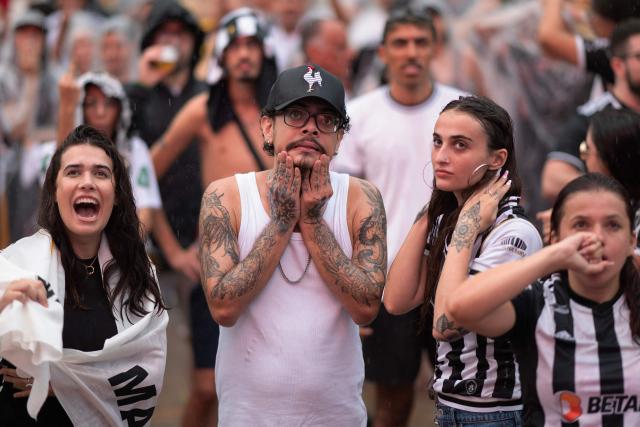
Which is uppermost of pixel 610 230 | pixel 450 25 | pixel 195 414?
pixel 450 25

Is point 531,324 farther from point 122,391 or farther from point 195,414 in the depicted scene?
point 195,414

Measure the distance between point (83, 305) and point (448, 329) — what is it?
1.53 m

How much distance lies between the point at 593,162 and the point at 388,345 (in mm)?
1951

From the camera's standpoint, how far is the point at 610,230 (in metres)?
4.17

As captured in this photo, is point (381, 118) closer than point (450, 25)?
Yes

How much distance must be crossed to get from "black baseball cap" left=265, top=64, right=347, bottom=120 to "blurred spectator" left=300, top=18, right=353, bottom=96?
390 cm

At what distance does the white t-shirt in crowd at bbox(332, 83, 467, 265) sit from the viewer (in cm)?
686

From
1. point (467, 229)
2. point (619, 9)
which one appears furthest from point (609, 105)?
point (467, 229)

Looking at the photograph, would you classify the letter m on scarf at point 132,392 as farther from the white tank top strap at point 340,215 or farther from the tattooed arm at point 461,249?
the tattooed arm at point 461,249

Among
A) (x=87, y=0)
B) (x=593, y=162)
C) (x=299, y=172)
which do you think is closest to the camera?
(x=299, y=172)

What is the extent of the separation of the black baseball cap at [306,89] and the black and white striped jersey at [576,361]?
1143 mm

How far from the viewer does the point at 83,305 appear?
15.9ft

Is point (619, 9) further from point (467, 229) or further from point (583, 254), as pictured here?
point (583, 254)

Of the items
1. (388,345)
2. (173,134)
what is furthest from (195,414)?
(173,134)
